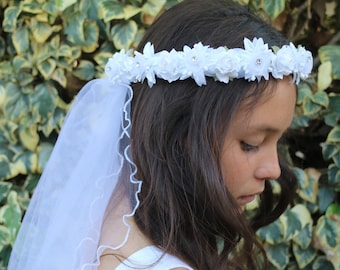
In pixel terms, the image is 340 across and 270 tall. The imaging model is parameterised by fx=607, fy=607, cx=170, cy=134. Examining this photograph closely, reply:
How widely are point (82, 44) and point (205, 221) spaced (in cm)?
91

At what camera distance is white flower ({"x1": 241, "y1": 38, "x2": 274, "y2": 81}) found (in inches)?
43.9

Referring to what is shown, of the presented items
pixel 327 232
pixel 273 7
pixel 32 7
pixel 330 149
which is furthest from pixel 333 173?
pixel 32 7

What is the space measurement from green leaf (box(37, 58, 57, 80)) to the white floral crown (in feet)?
2.48

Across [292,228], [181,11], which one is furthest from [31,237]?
[292,228]

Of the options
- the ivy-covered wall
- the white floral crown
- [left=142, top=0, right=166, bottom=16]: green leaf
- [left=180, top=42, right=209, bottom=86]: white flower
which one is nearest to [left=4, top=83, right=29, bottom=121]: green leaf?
the ivy-covered wall

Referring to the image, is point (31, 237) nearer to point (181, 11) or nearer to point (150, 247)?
point (150, 247)

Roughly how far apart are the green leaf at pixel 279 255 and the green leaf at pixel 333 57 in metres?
0.56

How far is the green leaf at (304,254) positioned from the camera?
1.95 meters

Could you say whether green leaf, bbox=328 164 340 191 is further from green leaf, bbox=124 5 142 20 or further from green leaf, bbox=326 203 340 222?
green leaf, bbox=124 5 142 20

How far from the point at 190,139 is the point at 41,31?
0.96 metres

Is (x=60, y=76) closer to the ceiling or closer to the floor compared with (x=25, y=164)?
closer to the ceiling

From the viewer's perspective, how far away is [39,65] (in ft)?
6.27

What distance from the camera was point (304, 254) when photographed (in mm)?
1951

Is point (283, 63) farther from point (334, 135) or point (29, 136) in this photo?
point (29, 136)
